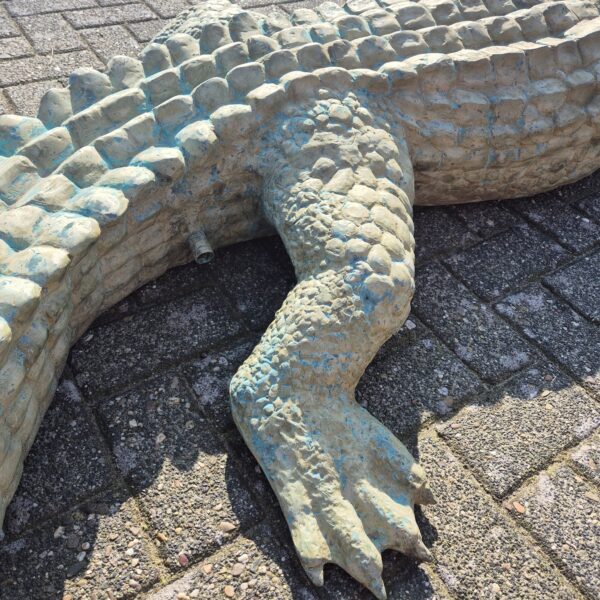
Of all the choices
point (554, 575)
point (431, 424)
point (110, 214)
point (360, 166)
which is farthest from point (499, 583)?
point (110, 214)

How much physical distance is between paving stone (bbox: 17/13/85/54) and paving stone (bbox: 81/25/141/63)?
0.08 m

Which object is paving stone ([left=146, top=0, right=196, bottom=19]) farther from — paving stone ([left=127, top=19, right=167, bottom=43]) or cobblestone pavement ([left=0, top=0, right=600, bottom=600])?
cobblestone pavement ([left=0, top=0, right=600, bottom=600])

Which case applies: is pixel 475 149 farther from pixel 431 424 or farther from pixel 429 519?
pixel 429 519

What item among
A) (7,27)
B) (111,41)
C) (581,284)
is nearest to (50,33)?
(7,27)

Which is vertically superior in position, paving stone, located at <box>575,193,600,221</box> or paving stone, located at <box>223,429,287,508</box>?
paving stone, located at <box>575,193,600,221</box>

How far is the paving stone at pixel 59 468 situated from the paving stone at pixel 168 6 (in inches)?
115

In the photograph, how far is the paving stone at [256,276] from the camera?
2.47 metres

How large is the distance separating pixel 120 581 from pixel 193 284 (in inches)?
44.6

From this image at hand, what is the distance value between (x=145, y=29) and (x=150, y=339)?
2.47m

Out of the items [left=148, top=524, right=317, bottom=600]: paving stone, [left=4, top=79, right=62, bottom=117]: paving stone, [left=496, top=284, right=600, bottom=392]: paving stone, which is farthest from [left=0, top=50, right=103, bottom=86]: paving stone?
[left=148, top=524, right=317, bottom=600]: paving stone

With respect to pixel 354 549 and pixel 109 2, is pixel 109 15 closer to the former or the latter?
pixel 109 2

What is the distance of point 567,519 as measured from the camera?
199cm

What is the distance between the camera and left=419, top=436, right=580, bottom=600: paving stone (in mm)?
1828

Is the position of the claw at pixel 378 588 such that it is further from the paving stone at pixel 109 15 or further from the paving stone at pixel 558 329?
the paving stone at pixel 109 15
